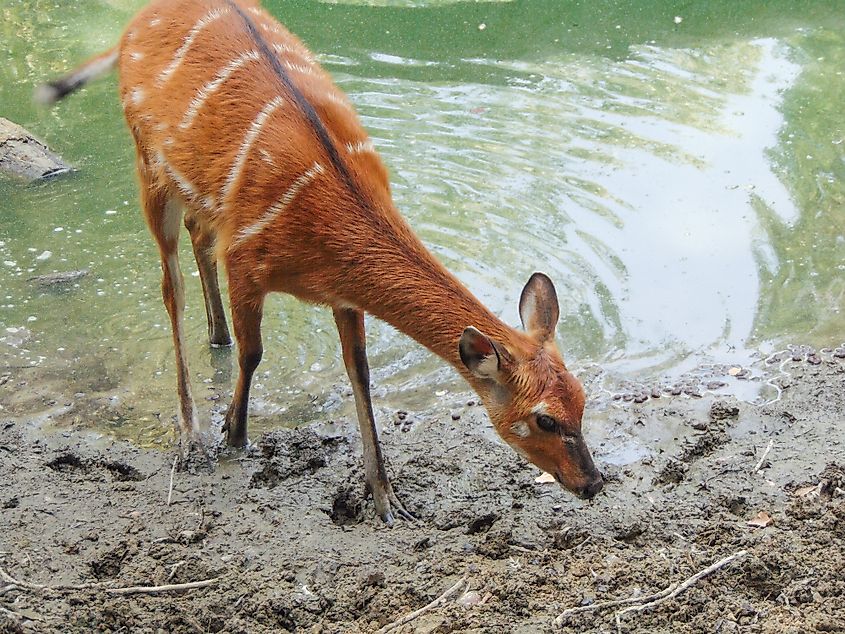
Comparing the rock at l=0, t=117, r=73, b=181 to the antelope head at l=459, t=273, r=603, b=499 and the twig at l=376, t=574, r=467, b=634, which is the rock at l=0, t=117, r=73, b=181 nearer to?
the antelope head at l=459, t=273, r=603, b=499

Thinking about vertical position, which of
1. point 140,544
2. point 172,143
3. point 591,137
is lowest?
point 140,544

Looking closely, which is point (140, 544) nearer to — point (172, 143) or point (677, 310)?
point (172, 143)

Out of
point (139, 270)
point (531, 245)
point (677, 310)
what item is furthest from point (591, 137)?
point (139, 270)

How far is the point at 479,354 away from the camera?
3.60 m

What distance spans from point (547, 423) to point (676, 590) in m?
0.77

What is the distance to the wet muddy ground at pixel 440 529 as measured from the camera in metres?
3.31

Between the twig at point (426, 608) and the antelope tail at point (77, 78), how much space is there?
3339mm

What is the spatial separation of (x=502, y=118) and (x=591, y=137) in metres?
0.77

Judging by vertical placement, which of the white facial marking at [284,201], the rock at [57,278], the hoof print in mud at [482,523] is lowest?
the hoof print in mud at [482,523]

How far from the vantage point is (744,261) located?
6121 mm

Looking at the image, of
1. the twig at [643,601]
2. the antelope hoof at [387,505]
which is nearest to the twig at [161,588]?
the antelope hoof at [387,505]

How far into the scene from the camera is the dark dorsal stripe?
400cm

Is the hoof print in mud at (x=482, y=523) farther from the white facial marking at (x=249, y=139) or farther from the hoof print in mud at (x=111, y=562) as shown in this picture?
the white facial marking at (x=249, y=139)

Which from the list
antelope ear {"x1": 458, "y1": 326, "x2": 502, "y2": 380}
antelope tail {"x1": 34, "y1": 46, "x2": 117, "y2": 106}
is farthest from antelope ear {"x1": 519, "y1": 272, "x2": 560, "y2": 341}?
antelope tail {"x1": 34, "y1": 46, "x2": 117, "y2": 106}
